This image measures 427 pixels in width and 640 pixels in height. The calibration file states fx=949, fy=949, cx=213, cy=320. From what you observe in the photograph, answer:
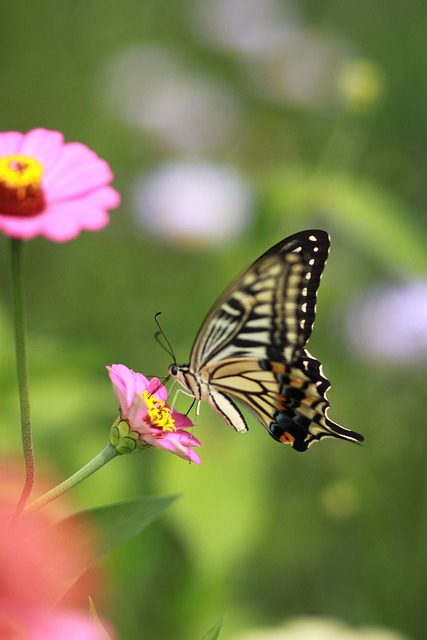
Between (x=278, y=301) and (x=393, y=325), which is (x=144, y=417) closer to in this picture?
(x=278, y=301)

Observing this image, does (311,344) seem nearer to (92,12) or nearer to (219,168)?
(219,168)

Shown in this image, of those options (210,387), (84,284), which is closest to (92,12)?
(84,284)

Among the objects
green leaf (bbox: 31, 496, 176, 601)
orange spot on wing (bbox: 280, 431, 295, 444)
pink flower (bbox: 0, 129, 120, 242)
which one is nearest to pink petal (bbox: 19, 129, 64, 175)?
pink flower (bbox: 0, 129, 120, 242)

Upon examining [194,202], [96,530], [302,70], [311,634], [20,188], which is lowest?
[311,634]

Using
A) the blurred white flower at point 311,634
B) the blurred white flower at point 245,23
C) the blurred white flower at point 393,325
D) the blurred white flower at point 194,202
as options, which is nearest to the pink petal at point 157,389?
the blurred white flower at point 311,634

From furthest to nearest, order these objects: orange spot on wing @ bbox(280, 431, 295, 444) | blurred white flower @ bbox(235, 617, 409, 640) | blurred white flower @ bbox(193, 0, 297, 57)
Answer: blurred white flower @ bbox(193, 0, 297, 57), blurred white flower @ bbox(235, 617, 409, 640), orange spot on wing @ bbox(280, 431, 295, 444)

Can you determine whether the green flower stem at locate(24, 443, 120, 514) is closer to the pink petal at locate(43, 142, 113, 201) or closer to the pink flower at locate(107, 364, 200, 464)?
the pink flower at locate(107, 364, 200, 464)

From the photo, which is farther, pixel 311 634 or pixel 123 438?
pixel 311 634

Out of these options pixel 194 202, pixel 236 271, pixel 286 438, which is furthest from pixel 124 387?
pixel 194 202
